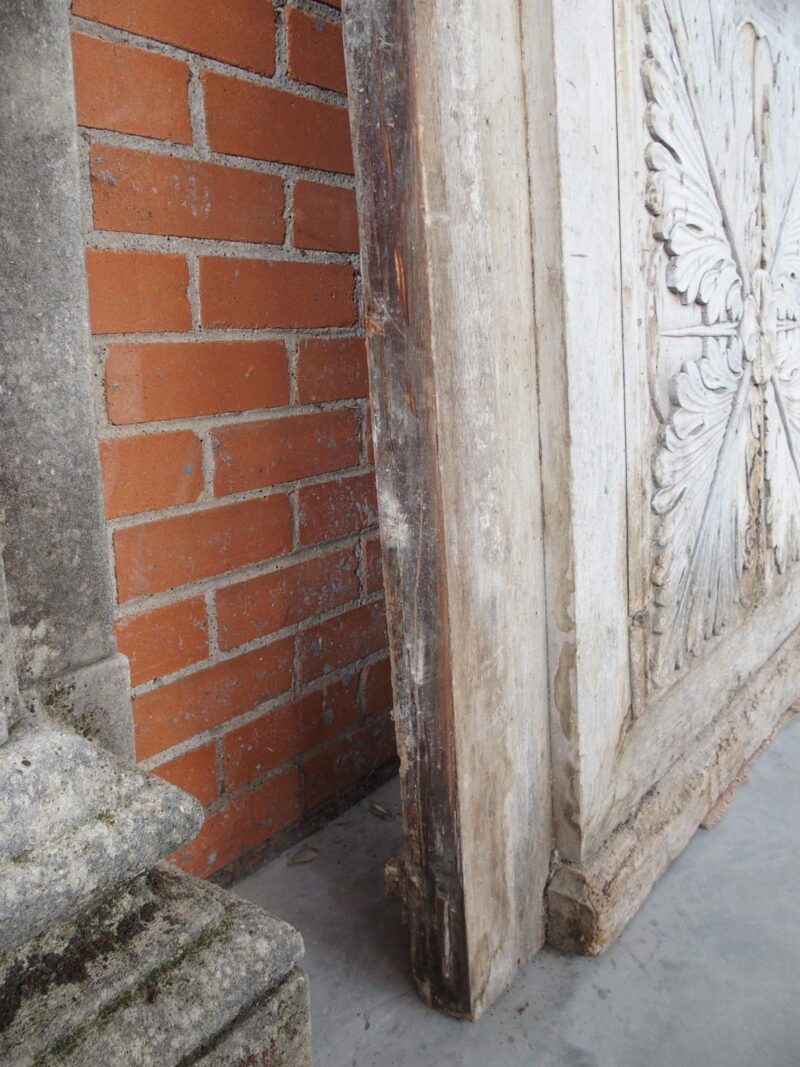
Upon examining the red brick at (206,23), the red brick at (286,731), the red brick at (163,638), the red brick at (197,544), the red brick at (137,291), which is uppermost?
the red brick at (206,23)

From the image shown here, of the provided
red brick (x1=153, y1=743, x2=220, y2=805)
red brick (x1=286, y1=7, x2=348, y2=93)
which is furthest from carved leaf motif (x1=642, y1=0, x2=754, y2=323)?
red brick (x1=153, y1=743, x2=220, y2=805)

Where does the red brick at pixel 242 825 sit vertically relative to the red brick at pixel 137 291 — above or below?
below

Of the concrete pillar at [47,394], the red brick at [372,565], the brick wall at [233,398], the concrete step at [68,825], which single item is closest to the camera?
the concrete step at [68,825]

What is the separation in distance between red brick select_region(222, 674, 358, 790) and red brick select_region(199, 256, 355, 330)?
0.67m

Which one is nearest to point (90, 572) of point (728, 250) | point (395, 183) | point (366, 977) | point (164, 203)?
point (395, 183)

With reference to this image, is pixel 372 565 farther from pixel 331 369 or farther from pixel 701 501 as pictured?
pixel 701 501

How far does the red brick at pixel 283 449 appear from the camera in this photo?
1.43 m

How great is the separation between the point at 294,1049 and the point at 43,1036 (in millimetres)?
239

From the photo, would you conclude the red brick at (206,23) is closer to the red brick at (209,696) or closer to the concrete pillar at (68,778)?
the concrete pillar at (68,778)

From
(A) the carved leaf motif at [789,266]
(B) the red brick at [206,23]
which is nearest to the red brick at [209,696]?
(B) the red brick at [206,23]

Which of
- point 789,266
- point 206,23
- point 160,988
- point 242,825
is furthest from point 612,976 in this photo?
point 206,23

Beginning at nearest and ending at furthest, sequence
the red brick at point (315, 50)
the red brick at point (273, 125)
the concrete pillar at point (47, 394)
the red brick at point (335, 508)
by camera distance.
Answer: the concrete pillar at point (47, 394) → the red brick at point (273, 125) → the red brick at point (315, 50) → the red brick at point (335, 508)

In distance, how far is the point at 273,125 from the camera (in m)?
1.46

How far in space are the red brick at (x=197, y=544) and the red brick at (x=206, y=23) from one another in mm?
690
